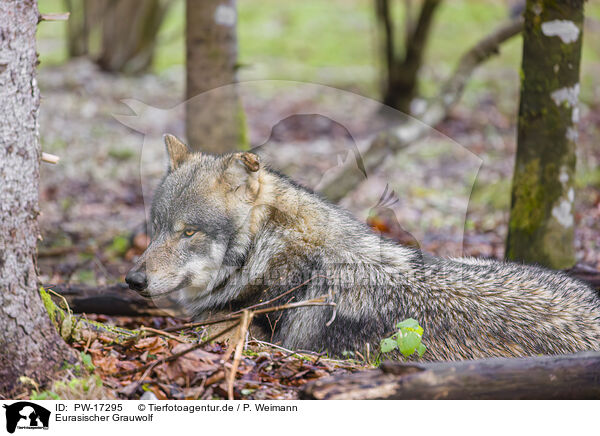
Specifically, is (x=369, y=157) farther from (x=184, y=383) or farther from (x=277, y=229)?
(x=184, y=383)

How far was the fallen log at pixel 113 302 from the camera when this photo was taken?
5.72 meters

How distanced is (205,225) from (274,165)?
3.89 ft

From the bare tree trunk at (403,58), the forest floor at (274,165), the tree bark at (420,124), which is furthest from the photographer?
the bare tree trunk at (403,58)

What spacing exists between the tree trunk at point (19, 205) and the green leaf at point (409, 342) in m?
2.16

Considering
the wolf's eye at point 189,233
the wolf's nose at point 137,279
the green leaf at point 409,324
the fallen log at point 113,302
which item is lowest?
the fallen log at point 113,302

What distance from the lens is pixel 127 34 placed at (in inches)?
835

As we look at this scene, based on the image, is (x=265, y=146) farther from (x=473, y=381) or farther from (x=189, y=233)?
(x=473, y=381)

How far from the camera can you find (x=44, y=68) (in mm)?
20672

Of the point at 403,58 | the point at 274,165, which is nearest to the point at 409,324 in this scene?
the point at 274,165

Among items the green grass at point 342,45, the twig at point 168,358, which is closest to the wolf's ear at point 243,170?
the twig at point 168,358

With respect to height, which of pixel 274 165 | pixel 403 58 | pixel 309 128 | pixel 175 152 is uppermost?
pixel 403 58

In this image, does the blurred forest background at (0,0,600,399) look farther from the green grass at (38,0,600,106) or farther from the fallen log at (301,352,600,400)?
the fallen log at (301,352,600,400)

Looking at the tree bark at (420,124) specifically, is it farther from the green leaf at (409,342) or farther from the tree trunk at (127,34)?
the tree trunk at (127,34)
